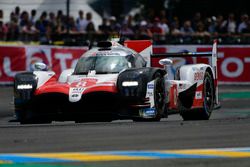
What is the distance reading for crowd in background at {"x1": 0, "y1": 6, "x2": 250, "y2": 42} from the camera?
22.8 metres

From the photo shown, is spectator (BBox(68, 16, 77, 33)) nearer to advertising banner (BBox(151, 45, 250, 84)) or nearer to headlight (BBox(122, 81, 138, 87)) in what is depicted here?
advertising banner (BBox(151, 45, 250, 84))

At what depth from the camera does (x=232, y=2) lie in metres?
26.4

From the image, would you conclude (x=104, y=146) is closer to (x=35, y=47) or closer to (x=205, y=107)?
(x=205, y=107)

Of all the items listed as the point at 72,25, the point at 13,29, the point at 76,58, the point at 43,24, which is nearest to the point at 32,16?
the point at 43,24

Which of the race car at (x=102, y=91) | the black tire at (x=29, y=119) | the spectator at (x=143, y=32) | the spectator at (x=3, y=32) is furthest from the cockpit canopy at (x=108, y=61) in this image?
the spectator at (x=143, y=32)

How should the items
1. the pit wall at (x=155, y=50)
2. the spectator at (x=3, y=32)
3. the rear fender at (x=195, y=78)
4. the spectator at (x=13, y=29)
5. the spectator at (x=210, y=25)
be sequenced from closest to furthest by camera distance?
the rear fender at (x=195, y=78) < the pit wall at (x=155, y=50) < the spectator at (x=3, y=32) < the spectator at (x=13, y=29) < the spectator at (x=210, y=25)

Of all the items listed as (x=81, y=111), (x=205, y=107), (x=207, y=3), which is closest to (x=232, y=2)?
(x=207, y=3)

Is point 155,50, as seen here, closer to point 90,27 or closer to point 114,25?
point 114,25

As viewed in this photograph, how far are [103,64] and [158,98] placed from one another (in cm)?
111

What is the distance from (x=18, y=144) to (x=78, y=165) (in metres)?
1.78

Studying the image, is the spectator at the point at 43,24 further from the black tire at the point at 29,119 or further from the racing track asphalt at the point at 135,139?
the racing track asphalt at the point at 135,139

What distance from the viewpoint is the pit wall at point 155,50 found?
21938 millimetres

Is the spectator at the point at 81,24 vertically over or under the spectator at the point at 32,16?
under

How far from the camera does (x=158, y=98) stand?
12.3 meters
